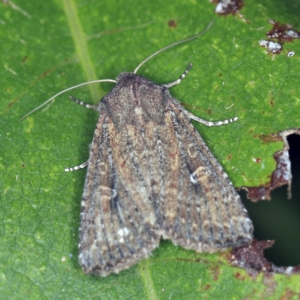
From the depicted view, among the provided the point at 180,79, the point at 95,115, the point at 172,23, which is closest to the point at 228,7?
the point at 172,23

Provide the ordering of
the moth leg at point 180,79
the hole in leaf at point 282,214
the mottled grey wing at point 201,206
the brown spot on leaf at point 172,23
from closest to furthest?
1. the mottled grey wing at point 201,206
2. the hole in leaf at point 282,214
3. the moth leg at point 180,79
4. the brown spot on leaf at point 172,23

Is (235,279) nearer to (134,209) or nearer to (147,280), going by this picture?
(147,280)

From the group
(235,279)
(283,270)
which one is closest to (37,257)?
(235,279)

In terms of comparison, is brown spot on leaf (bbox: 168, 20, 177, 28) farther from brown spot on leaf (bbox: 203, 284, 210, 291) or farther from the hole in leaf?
brown spot on leaf (bbox: 203, 284, 210, 291)

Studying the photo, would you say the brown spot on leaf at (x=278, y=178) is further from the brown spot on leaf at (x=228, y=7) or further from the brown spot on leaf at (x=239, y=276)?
the brown spot on leaf at (x=228, y=7)

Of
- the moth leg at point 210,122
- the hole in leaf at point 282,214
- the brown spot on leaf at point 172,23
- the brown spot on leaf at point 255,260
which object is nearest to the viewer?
the brown spot on leaf at point 255,260

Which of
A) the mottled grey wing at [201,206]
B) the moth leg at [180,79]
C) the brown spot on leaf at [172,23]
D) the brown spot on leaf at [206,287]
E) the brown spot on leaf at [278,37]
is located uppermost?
the brown spot on leaf at [172,23]

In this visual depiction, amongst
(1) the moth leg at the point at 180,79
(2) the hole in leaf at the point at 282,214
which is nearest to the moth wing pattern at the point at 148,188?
(1) the moth leg at the point at 180,79

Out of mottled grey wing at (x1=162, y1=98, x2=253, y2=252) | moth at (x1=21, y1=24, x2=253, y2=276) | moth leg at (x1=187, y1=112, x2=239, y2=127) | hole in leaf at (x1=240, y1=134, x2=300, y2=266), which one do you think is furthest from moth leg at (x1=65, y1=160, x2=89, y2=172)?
hole in leaf at (x1=240, y1=134, x2=300, y2=266)
